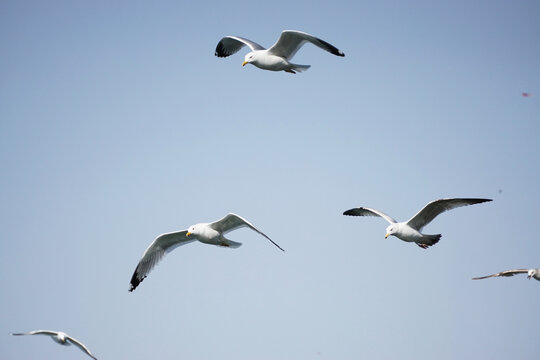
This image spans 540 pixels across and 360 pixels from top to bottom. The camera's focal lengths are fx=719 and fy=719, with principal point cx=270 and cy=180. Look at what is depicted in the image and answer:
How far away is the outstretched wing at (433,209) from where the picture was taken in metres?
15.9

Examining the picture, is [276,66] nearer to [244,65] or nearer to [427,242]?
[244,65]

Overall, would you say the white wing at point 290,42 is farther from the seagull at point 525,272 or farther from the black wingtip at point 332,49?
the seagull at point 525,272

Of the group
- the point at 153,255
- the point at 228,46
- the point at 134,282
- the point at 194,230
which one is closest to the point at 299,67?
the point at 228,46

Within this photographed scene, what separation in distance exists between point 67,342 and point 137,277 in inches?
101

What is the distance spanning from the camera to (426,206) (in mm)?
15828

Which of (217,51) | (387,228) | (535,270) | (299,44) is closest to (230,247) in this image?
(387,228)

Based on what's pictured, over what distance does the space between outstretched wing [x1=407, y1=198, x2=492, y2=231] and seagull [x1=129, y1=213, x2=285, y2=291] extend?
3.92 metres

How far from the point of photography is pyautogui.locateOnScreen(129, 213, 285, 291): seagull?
1570 centimetres

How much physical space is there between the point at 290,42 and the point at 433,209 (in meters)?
4.92

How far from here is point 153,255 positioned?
59.1 feet

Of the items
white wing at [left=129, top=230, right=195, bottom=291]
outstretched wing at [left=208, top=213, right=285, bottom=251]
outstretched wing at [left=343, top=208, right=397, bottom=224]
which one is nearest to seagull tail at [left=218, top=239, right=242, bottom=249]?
outstretched wing at [left=208, top=213, right=285, bottom=251]

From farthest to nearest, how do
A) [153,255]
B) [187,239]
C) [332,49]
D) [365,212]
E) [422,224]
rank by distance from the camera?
[365,212], [153,255], [187,239], [422,224], [332,49]

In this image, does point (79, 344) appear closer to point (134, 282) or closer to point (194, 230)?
point (134, 282)

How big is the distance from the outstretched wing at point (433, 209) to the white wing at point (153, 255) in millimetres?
5498
